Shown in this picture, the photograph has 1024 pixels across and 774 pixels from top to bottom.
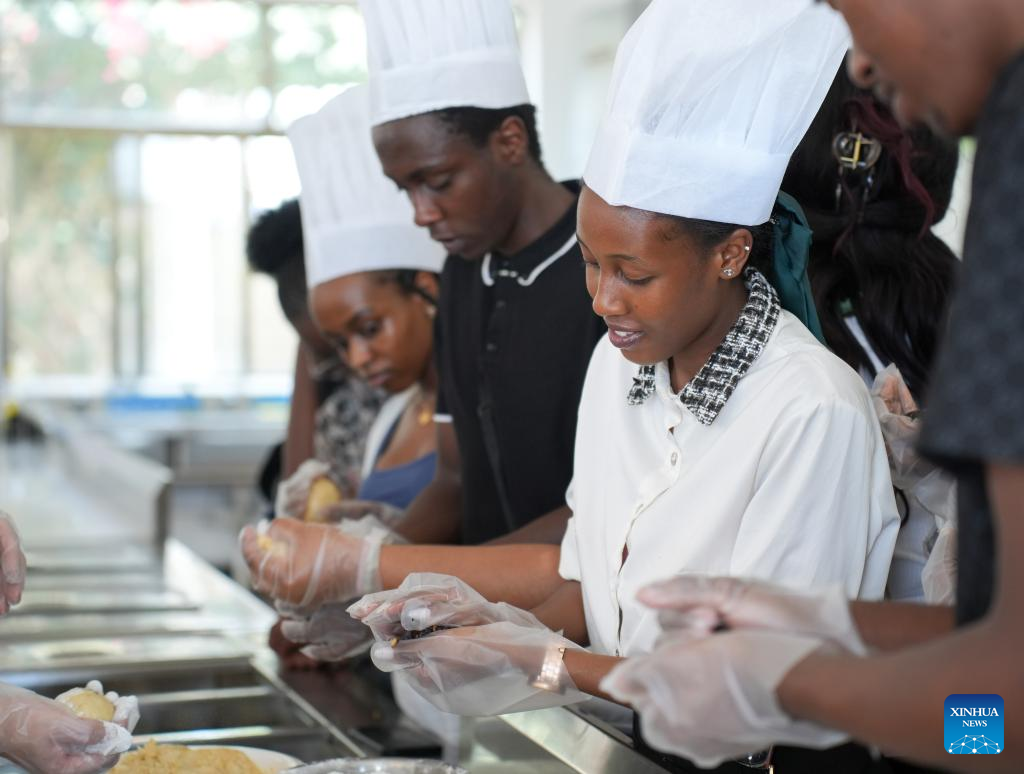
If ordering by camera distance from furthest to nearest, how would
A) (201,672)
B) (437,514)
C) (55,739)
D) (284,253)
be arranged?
(284,253) < (437,514) < (201,672) < (55,739)

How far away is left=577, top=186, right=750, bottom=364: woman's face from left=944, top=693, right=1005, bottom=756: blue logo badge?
26.3 inches

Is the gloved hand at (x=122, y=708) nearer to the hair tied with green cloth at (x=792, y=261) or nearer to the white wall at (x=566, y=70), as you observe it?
the hair tied with green cloth at (x=792, y=261)

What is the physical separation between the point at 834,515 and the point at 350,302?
4.17ft

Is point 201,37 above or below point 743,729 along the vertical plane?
above

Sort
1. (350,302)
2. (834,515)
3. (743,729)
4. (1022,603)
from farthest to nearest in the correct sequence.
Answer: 1. (350,302)
2. (834,515)
3. (743,729)
4. (1022,603)

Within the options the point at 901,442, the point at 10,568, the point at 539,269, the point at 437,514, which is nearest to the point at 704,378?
the point at 901,442

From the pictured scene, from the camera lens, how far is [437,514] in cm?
229

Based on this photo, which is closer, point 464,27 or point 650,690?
point 650,690

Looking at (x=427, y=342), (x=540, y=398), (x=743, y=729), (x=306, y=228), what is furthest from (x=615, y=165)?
(x=306, y=228)

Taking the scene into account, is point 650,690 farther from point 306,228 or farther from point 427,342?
point 306,228

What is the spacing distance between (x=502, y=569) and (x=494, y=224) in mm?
568

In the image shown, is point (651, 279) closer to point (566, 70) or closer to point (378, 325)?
point (378, 325)

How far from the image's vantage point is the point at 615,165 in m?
1.42

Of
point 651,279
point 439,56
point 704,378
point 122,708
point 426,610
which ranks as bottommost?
point 122,708
